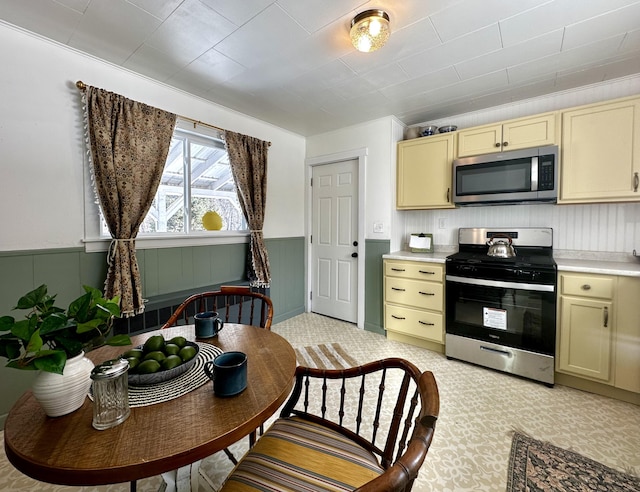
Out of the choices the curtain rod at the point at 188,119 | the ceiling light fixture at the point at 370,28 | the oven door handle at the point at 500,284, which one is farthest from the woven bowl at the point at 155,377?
the oven door handle at the point at 500,284

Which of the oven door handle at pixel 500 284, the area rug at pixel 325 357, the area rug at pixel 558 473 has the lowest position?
the area rug at pixel 558 473

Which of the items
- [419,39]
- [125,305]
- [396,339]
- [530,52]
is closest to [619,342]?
[396,339]

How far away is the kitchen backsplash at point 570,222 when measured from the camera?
94.3 inches

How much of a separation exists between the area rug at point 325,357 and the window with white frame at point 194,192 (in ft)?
5.01

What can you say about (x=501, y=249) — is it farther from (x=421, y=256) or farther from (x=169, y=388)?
(x=169, y=388)

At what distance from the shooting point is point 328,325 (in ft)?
11.7

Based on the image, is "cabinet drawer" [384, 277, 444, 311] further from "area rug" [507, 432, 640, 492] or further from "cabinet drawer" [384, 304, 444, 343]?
"area rug" [507, 432, 640, 492]

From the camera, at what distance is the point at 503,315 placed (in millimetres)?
2385

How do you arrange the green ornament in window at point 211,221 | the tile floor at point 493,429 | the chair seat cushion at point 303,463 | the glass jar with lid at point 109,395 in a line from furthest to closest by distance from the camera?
the green ornament in window at point 211,221 < the tile floor at point 493,429 < the chair seat cushion at point 303,463 < the glass jar with lid at point 109,395

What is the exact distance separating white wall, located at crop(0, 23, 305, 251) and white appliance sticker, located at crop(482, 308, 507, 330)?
130 inches

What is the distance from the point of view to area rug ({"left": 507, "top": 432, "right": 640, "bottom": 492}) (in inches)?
54.1

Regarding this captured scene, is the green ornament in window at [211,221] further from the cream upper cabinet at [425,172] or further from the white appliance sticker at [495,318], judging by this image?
the white appliance sticker at [495,318]

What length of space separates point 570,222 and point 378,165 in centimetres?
192

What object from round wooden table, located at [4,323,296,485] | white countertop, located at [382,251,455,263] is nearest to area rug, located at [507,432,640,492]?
round wooden table, located at [4,323,296,485]
